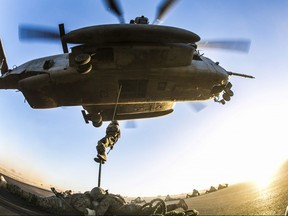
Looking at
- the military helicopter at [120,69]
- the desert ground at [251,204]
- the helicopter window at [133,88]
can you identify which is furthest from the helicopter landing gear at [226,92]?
the desert ground at [251,204]

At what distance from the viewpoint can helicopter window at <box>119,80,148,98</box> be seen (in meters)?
8.57

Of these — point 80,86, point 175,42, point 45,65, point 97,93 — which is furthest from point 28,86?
point 175,42

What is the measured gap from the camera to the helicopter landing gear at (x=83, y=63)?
7.32m

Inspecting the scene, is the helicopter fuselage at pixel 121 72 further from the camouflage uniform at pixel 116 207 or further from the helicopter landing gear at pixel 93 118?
the camouflage uniform at pixel 116 207

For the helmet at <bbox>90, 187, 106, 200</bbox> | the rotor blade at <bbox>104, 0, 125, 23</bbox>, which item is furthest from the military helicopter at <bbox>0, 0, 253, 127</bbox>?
the helmet at <bbox>90, 187, 106, 200</bbox>

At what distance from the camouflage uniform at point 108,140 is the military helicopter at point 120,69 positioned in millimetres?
1323

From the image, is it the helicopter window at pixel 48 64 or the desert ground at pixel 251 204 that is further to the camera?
the helicopter window at pixel 48 64

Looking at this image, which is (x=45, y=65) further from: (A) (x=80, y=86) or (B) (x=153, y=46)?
(B) (x=153, y=46)

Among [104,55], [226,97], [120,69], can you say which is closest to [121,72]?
[120,69]

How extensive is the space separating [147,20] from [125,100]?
9.75ft

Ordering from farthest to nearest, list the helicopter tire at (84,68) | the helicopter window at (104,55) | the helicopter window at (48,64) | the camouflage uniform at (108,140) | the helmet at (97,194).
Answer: the helicopter window at (48,64)
the helicopter window at (104,55)
the helicopter tire at (84,68)
the camouflage uniform at (108,140)
the helmet at (97,194)

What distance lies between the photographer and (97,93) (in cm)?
883

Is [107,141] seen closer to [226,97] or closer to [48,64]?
[48,64]

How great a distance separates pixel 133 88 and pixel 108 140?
2.03 m
